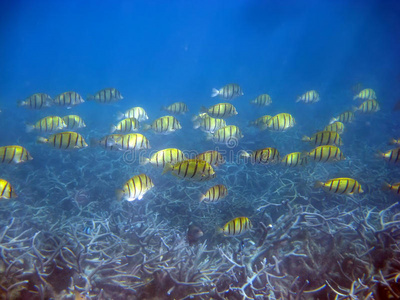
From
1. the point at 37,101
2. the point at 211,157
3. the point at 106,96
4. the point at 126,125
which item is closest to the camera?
the point at 211,157

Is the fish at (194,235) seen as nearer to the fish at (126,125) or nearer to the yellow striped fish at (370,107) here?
the fish at (126,125)

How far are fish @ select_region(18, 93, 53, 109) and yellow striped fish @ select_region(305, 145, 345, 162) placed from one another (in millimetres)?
7071

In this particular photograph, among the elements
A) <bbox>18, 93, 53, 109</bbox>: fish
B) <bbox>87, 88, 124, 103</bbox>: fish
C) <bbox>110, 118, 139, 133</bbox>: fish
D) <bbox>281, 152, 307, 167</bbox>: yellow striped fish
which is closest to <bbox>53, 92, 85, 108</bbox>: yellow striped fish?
<bbox>18, 93, 53, 109</bbox>: fish

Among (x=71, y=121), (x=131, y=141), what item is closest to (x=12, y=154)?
(x=71, y=121)

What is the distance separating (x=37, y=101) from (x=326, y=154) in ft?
25.1

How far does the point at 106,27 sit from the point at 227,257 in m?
124

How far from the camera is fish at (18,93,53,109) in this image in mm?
6133

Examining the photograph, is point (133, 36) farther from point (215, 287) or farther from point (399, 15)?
point (215, 287)

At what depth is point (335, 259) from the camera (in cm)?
351

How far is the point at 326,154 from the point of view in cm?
420

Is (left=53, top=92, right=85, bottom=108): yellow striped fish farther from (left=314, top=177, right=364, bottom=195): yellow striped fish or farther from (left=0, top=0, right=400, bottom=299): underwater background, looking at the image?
(left=314, top=177, right=364, bottom=195): yellow striped fish

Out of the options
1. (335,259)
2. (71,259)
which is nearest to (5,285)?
(71,259)

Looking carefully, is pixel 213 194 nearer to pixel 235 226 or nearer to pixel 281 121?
pixel 235 226

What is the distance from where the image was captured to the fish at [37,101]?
613cm
